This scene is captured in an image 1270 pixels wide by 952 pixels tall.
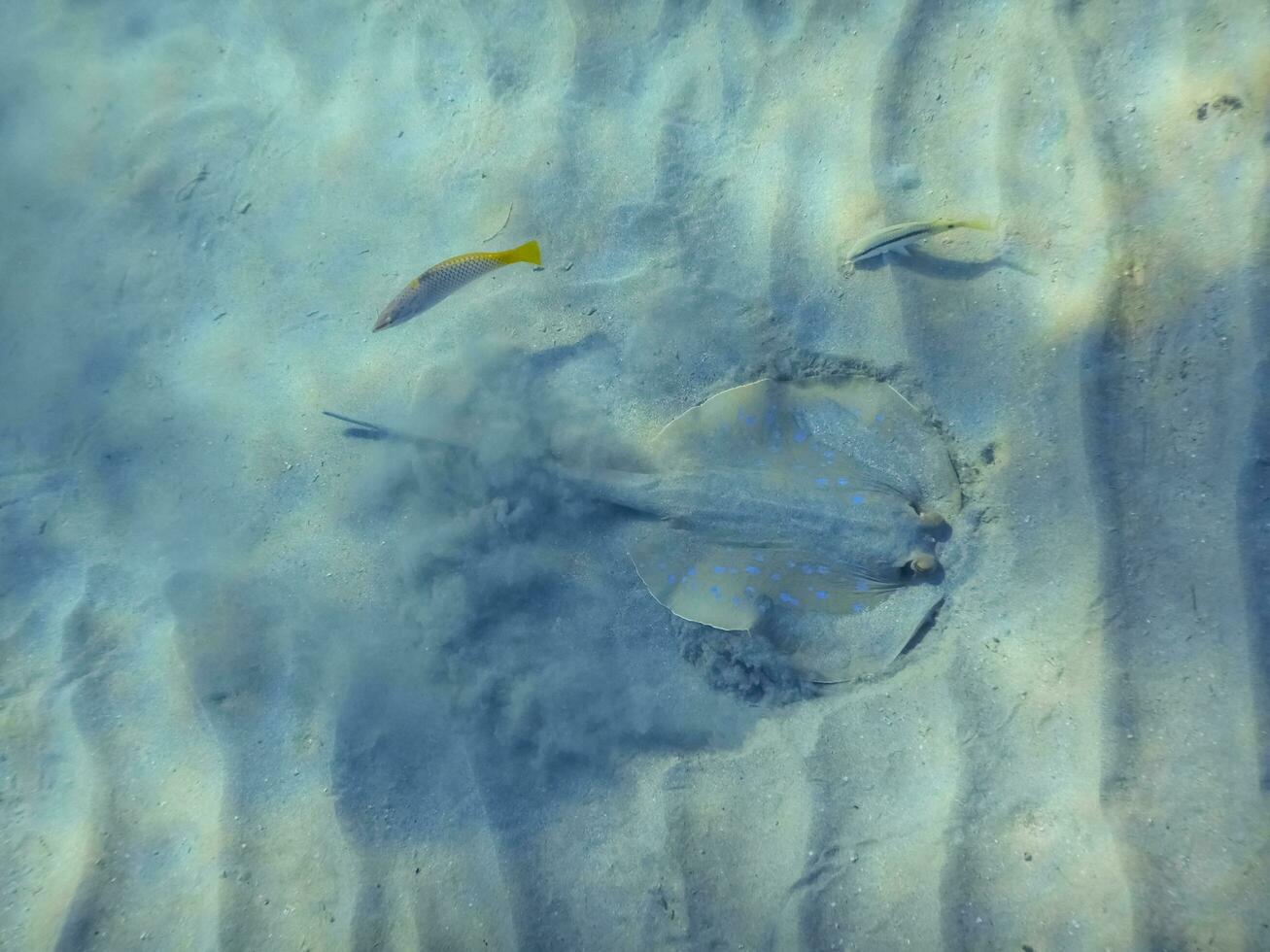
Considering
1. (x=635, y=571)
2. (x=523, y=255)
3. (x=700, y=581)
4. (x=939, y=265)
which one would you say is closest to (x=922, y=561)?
(x=700, y=581)

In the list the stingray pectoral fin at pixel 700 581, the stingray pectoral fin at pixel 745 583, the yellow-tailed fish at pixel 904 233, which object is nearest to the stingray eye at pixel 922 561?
the stingray pectoral fin at pixel 745 583

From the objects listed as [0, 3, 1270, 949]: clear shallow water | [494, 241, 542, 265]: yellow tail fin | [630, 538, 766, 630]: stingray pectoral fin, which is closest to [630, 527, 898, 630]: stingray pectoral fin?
[630, 538, 766, 630]: stingray pectoral fin

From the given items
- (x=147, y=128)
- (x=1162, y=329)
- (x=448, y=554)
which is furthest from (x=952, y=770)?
(x=147, y=128)

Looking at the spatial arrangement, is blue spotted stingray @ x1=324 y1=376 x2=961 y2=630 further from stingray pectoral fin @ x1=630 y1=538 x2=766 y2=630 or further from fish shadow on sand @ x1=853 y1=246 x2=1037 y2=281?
fish shadow on sand @ x1=853 y1=246 x2=1037 y2=281

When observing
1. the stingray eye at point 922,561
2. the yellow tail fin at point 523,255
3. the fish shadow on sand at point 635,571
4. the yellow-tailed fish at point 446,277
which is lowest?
the fish shadow on sand at point 635,571

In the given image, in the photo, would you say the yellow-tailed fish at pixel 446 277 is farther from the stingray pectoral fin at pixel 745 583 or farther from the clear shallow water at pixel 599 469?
the stingray pectoral fin at pixel 745 583

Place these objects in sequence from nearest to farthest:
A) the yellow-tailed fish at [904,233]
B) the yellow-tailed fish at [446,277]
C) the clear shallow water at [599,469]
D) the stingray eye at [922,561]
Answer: the clear shallow water at [599,469], the stingray eye at [922,561], the yellow-tailed fish at [904,233], the yellow-tailed fish at [446,277]

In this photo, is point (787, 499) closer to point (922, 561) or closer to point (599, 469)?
point (922, 561)
